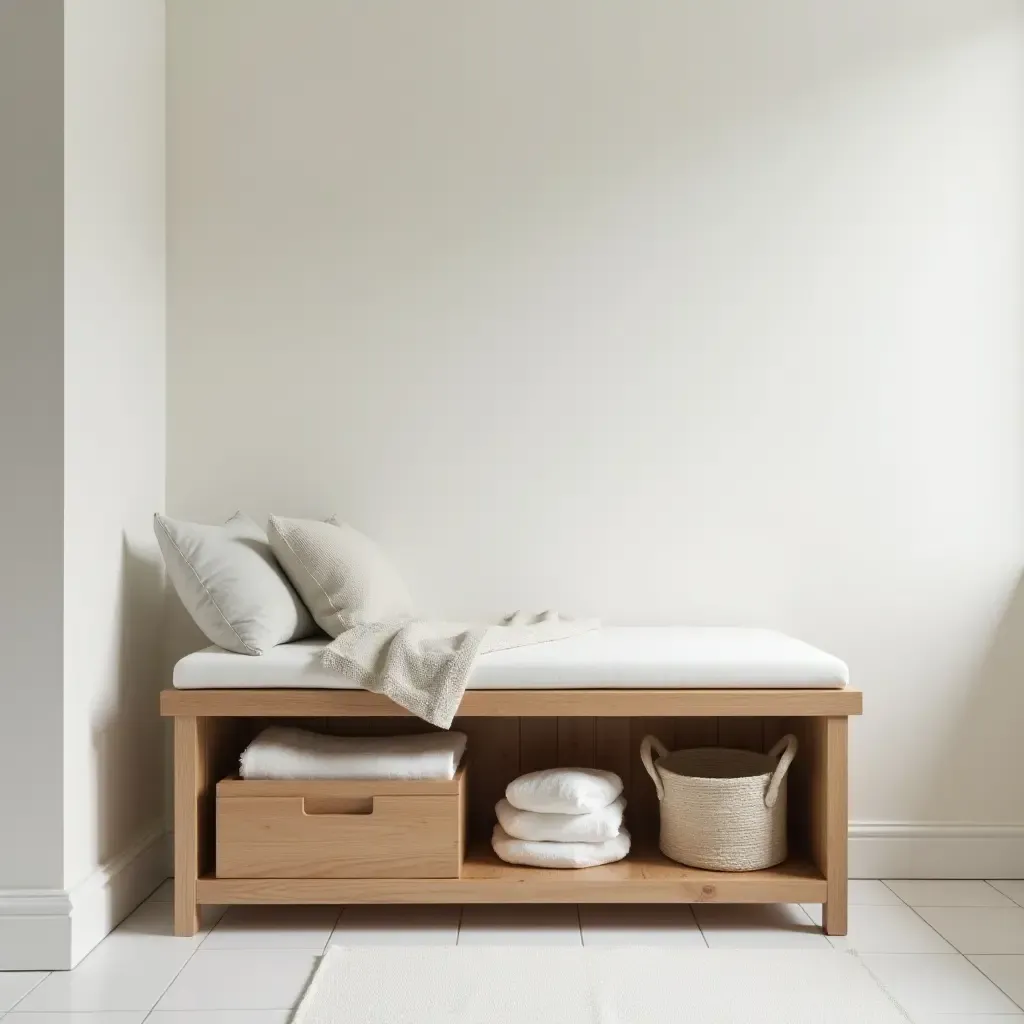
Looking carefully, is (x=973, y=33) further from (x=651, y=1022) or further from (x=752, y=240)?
(x=651, y=1022)

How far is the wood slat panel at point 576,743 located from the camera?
2775 millimetres

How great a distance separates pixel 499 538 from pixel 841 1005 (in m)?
1.34

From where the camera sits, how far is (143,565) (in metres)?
2.65

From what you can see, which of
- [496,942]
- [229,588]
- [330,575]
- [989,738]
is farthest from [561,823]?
[989,738]

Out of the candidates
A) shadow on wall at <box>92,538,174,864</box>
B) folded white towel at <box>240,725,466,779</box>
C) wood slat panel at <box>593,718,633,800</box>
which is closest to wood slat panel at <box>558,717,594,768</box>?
wood slat panel at <box>593,718,633,800</box>

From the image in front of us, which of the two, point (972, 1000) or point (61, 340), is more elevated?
point (61, 340)

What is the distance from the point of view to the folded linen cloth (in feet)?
7.35

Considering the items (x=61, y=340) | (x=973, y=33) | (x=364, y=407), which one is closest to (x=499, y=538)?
(x=364, y=407)

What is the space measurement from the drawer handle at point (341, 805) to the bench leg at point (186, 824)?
0.24 m

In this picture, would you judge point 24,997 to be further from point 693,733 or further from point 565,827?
point 693,733

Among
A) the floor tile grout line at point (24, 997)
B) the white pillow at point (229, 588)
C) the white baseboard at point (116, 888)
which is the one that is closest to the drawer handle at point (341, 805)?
the white pillow at point (229, 588)

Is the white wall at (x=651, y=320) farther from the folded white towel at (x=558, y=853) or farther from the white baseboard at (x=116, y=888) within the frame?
the white baseboard at (x=116, y=888)

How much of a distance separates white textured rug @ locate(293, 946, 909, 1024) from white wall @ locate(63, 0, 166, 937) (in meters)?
0.65

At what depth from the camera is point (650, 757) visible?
2570 mm
